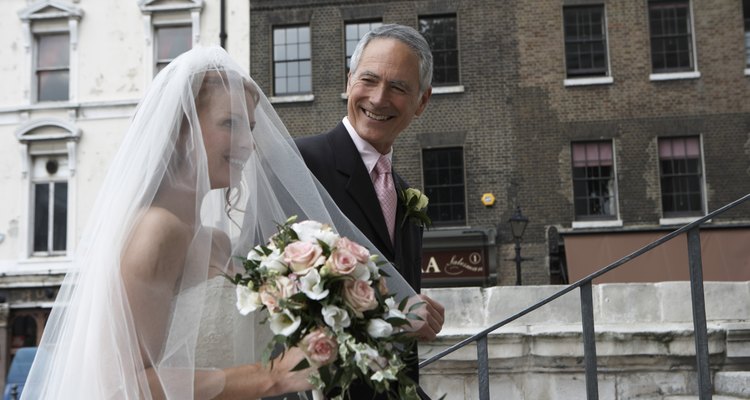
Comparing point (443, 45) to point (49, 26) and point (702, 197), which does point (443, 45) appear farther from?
point (49, 26)

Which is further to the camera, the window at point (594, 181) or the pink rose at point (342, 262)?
the window at point (594, 181)

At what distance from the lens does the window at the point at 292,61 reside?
19.2m

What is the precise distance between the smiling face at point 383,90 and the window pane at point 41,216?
721 inches

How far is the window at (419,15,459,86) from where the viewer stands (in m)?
18.9

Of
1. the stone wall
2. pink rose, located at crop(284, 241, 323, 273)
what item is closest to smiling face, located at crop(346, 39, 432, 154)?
pink rose, located at crop(284, 241, 323, 273)

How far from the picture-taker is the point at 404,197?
10.3ft

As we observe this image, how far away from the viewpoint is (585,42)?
18.5m

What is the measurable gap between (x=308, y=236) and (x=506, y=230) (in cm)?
1606

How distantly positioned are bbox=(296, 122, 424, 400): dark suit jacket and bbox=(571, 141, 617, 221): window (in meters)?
15.6

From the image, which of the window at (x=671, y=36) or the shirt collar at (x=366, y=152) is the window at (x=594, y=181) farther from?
the shirt collar at (x=366, y=152)

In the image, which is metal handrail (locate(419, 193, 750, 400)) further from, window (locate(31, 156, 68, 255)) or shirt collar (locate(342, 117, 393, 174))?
window (locate(31, 156, 68, 255))

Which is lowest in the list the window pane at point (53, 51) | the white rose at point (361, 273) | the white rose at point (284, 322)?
the white rose at point (284, 322)

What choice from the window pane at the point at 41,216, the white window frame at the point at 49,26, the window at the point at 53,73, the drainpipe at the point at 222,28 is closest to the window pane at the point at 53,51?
the window at the point at 53,73

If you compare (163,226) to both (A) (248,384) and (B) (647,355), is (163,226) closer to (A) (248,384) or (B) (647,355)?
(A) (248,384)
